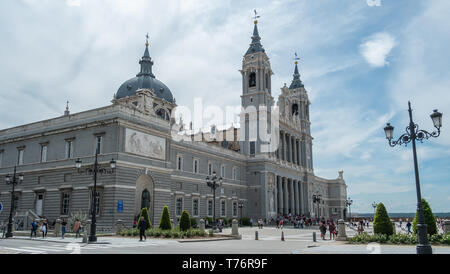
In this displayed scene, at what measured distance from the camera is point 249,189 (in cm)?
6072

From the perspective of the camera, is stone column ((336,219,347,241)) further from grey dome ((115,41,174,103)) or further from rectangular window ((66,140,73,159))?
grey dome ((115,41,174,103))

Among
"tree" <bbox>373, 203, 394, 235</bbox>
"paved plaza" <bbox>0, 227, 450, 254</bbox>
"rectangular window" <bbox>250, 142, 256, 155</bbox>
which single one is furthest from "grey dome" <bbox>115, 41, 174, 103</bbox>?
"tree" <bbox>373, 203, 394, 235</bbox>

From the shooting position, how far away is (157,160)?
3669 cm

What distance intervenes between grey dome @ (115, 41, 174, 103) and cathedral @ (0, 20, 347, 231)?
0.63ft

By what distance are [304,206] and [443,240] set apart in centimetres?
5628

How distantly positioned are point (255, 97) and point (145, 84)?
1803 centimetres

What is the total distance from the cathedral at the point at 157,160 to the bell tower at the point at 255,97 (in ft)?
0.55

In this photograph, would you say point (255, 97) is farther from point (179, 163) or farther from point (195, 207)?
point (195, 207)

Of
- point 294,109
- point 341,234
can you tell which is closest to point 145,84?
point 294,109

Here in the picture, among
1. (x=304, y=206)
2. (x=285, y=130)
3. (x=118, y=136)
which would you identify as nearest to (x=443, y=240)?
(x=118, y=136)

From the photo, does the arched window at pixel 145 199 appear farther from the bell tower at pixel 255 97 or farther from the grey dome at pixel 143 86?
the grey dome at pixel 143 86

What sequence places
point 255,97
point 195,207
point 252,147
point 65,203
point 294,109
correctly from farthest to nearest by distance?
point 294,109 < point 255,97 < point 252,147 < point 195,207 < point 65,203

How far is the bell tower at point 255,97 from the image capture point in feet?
202

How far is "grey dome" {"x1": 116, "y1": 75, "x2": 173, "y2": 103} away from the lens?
204ft
